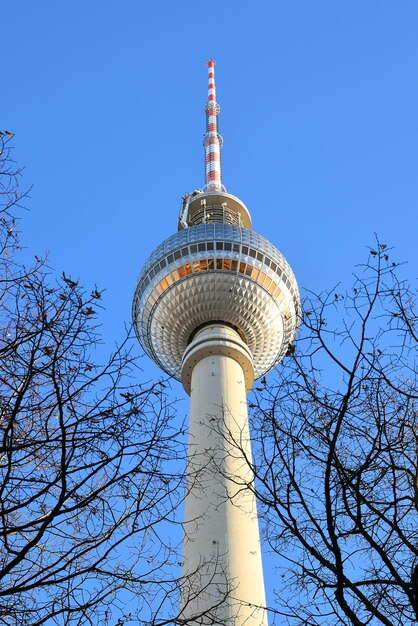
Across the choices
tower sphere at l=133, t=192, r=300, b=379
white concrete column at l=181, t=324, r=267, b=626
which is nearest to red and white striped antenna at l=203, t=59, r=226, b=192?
tower sphere at l=133, t=192, r=300, b=379

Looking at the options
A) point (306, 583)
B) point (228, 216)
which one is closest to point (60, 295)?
point (306, 583)

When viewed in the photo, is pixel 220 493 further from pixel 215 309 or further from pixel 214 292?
pixel 214 292

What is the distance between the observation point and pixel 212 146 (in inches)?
1817

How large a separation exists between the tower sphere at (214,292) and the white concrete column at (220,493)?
1666mm

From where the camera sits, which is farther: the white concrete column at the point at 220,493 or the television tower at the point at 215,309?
the television tower at the point at 215,309

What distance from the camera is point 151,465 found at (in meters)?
7.75

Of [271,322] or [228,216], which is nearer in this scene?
[271,322]

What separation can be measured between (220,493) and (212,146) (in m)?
28.5

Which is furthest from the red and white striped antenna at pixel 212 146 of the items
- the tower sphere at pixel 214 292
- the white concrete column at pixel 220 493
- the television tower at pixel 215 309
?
the white concrete column at pixel 220 493

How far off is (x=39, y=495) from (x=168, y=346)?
2722 cm

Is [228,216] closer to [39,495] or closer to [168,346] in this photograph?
[168,346]

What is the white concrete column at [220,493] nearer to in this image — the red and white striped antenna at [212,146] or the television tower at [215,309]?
the television tower at [215,309]

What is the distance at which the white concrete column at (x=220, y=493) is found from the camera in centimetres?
1917

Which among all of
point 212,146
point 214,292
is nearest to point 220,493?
point 214,292
